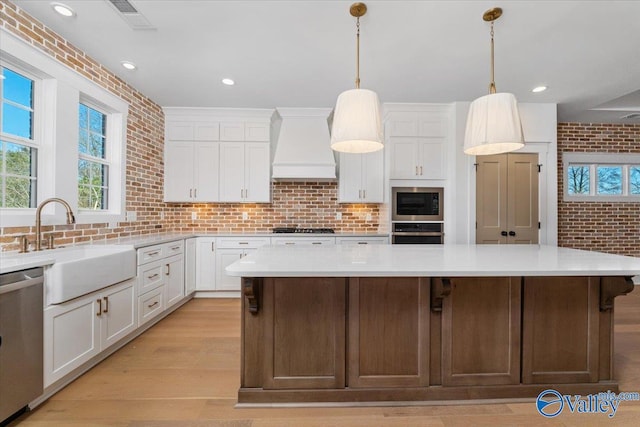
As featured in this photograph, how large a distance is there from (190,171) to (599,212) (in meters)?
6.58

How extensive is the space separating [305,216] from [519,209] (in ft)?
9.93

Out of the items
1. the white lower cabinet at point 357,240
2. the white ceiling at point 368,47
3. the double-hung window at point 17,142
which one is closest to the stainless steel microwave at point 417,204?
the white lower cabinet at point 357,240

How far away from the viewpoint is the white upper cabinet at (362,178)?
432 centimetres

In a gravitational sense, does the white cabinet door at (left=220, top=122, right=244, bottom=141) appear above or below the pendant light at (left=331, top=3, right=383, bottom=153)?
above

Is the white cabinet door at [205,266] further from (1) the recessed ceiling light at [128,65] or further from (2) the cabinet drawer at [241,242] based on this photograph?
(1) the recessed ceiling light at [128,65]

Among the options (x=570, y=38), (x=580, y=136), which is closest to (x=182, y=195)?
(x=570, y=38)

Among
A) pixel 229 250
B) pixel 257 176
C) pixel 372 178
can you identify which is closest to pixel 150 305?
pixel 229 250

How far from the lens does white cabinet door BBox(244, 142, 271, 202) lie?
434cm

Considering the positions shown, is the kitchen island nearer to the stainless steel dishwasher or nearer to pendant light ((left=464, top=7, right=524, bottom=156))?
pendant light ((left=464, top=7, right=524, bottom=156))

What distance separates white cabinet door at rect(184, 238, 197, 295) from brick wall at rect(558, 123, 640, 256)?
575cm

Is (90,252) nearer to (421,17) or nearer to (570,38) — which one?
(421,17)

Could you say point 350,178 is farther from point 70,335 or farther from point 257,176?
point 70,335

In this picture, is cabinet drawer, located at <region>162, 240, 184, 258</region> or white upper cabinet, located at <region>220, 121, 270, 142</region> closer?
cabinet drawer, located at <region>162, 240, 184, 258</region>

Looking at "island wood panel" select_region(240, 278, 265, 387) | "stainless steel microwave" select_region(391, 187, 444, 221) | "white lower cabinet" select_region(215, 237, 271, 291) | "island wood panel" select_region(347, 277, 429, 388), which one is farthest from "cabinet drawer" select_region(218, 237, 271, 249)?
"island wood panel" select_region(347, 277, 429, 388)
